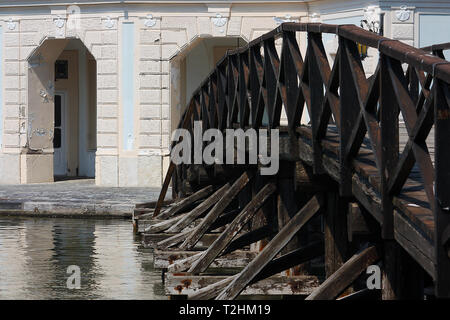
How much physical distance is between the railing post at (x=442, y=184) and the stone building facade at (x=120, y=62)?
15482 millimetres

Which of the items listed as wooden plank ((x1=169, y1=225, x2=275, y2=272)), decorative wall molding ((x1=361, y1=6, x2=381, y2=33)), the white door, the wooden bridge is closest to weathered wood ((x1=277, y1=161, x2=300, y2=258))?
the wooden bridge

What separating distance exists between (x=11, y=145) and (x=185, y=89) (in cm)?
383

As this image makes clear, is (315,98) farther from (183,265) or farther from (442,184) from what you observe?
(183,265)

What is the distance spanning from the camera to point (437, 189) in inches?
167

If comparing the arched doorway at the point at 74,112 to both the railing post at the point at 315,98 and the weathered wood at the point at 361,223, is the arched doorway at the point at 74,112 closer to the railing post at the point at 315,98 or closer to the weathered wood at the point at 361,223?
the railing post at the point at 315,98

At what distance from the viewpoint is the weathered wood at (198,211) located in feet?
36.9

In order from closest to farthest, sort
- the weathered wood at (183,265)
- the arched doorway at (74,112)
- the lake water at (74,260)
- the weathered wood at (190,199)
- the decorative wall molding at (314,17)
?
the weathered wood at (183,265) → the lake water at (74,260) → the weathered wood at (190,199) → the decorative wall molding at (314,17) → the arched doorway at (74,112)

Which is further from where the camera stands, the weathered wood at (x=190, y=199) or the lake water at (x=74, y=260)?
the weathered wood at (x=190, y=199)

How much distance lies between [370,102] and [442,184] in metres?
1.06

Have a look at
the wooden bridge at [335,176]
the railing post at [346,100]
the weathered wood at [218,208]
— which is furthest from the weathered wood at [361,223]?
the weathered wood at [218,208]

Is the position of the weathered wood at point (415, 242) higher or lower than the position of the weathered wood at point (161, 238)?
higher

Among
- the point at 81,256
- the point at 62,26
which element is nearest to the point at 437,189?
the point at 81,256

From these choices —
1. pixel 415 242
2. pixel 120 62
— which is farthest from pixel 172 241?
pixel 120 62
